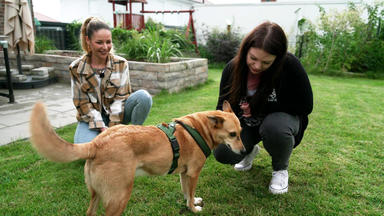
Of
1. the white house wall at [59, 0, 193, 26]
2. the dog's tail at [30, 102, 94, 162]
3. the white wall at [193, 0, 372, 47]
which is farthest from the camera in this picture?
the white house wall at [59, 0, 193, 26]

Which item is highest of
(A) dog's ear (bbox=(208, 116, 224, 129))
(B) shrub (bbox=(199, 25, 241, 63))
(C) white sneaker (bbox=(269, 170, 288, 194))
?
(B) shrub (bbox=(199, 25, 241, 63))

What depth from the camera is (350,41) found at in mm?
10883

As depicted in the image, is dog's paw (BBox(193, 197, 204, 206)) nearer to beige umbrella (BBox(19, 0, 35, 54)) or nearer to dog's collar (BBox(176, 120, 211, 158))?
dog's collar (BBox(176, 120, 211, 158))

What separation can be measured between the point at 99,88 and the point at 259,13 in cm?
1303

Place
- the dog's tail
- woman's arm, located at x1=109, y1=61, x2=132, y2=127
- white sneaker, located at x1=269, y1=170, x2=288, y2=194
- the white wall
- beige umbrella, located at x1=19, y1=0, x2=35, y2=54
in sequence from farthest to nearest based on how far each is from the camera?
1. the white wall
2. beige umbrella, located at x1=19, y1=0, x2=35, y2=54
3. woman's arm, located at x1=109, y1=61, x2=132, y2=127
4. white sneaker, located at x1=269, y1=170, x2=288, y2=194
5. the dog's tail

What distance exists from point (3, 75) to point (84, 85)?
5.91 metres

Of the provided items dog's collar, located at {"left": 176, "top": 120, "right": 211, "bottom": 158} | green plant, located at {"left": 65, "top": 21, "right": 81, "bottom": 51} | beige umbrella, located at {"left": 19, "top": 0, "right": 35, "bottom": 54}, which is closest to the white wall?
green plant, located at {"left": 65, "top": 21, "right": 81, "bottom": 51}

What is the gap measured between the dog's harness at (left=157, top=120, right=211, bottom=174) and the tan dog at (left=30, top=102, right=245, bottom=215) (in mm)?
33

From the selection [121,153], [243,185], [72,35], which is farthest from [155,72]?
[72,35]

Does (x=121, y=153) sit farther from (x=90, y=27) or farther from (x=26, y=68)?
(x=26, y=68)

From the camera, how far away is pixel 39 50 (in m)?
8.97

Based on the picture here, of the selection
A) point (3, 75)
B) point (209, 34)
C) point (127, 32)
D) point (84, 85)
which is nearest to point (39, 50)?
point (3, 75)

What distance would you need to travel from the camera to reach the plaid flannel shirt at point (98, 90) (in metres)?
3.10

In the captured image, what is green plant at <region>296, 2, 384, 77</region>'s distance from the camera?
10.8 meters
